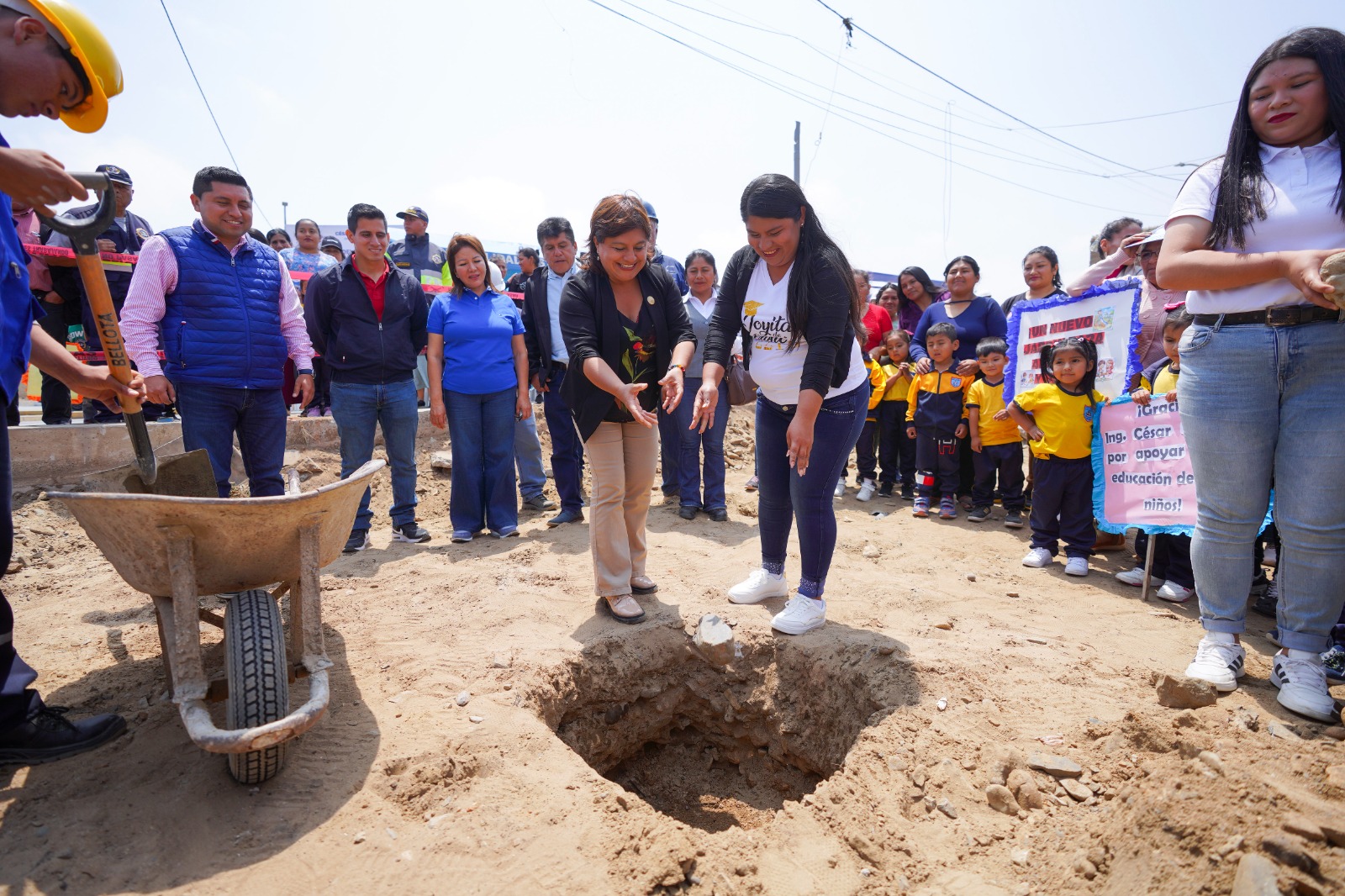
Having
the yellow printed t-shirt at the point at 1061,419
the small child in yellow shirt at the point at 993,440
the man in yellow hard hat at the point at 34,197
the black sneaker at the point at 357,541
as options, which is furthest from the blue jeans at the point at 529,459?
the yellow printed t-shirt at the point at 1061,419

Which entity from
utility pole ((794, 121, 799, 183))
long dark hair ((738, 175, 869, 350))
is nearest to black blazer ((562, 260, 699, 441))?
long dark hair ((738, 175, 869, 350))

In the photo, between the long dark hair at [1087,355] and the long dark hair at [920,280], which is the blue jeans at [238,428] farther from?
the long dark hair at [920,280]

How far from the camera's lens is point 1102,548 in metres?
4.94

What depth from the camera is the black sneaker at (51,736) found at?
2.31 m

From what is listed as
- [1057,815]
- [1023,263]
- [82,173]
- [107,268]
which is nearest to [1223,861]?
[1057,815]

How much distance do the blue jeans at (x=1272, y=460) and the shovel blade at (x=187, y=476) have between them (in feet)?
13.5

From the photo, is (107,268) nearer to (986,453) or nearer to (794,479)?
(794,479)

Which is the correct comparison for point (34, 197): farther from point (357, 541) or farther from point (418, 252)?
point (418, 252)

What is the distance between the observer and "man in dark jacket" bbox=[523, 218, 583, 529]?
522 centimetres

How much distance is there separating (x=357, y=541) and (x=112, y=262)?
3.46 meters

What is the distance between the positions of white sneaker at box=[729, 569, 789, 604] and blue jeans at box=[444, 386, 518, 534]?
83.6 inches

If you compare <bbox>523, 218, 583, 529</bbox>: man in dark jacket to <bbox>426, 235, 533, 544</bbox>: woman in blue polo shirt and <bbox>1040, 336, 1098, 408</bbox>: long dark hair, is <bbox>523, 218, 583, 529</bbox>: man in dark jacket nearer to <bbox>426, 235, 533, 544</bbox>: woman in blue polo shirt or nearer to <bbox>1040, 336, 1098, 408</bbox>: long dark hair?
<bbox>426, 235, 533, 544</bbox>: woman in blue polo shirt

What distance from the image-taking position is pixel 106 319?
2.45 m

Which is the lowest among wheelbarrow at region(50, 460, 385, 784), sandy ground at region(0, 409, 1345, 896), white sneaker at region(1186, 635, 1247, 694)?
sandy ground at region(0, 409, 1345, 896)
